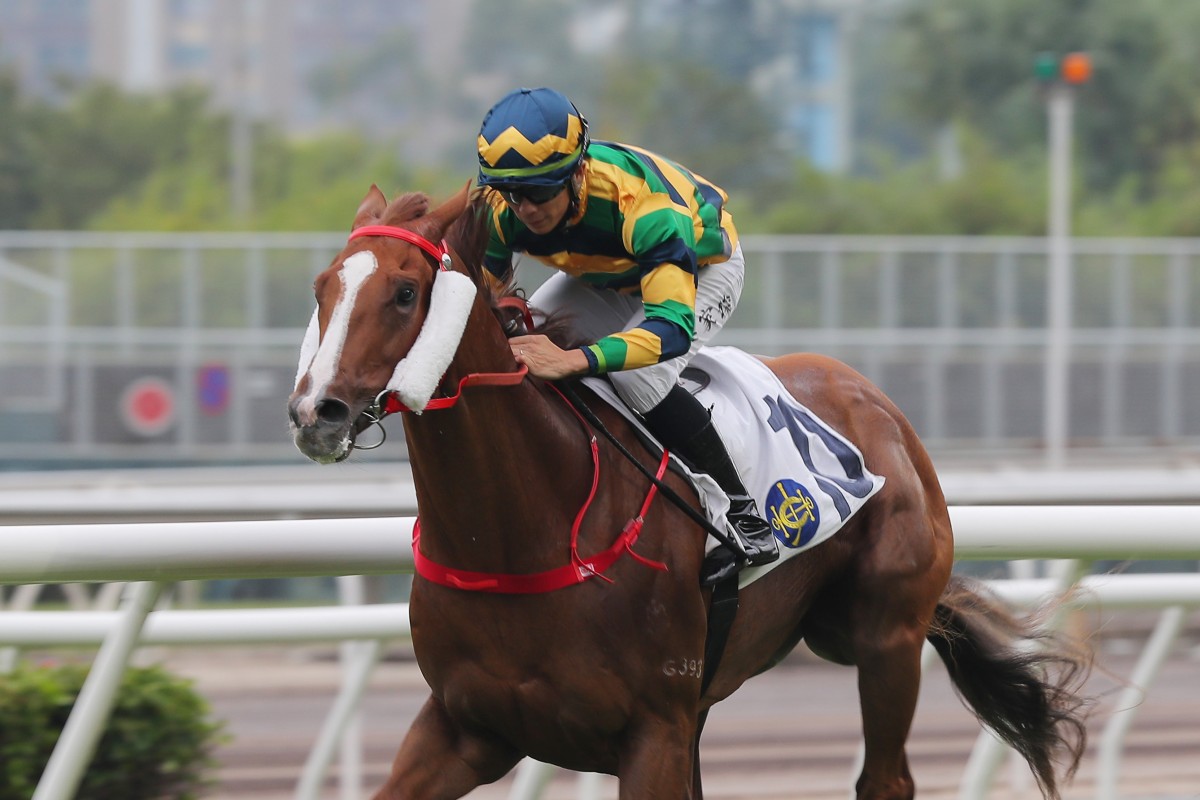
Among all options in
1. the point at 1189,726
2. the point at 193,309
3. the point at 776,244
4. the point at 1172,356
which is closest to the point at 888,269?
the point at 776,244

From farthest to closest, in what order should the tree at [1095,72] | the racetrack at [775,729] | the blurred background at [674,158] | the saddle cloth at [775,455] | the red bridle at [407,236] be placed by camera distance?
the tree at [1095,72] → the blurred background at [674,158] → the racetrack at [775,729] → the saddle cloth at [775,455] → the red bridle at [407,236]

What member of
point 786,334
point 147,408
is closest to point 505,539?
point 147,408

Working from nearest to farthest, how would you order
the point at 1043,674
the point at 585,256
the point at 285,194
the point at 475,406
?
the point at 475,406 → the point at 585,256 → the point at 1043,674 → the point at 285,194

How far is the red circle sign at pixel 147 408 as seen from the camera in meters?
16.5

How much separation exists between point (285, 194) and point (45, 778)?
90.8ft

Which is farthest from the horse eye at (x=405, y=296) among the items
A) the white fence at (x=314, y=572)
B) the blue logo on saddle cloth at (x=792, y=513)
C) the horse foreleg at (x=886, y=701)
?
the horse foreleg at (x=886, y=701)

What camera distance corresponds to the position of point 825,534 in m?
3.47

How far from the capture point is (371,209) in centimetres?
296

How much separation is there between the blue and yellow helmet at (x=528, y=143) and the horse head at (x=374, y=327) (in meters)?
0.17

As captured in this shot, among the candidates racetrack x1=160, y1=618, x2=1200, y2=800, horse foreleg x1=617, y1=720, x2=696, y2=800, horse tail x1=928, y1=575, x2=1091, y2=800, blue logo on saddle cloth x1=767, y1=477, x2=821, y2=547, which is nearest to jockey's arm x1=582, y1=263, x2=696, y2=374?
blue logo on saddle cloth x1=767, y1=477, x2=821, y2=547

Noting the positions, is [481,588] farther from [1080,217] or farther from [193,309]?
[1080,217]

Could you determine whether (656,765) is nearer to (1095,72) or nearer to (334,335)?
(334,335)

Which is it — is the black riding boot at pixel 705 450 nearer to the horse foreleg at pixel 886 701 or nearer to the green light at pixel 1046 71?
the horse foreleg at pixel 886 701

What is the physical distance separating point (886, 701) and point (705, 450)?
0.76 m
